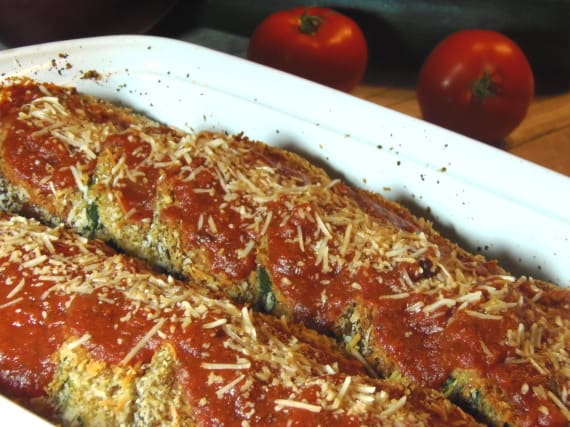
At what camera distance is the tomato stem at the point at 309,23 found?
313 centimetres

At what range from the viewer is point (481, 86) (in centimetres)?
282

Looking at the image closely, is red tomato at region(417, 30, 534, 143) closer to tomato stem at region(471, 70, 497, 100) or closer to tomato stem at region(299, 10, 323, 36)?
tomato stem at region(471, 70, 497, 100)

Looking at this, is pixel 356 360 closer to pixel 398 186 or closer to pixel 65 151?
pixel 398 186

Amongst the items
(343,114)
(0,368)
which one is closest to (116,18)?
(343,114)

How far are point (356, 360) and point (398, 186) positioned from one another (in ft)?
2.25

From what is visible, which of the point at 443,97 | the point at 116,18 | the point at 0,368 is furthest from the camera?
the point at 116,18

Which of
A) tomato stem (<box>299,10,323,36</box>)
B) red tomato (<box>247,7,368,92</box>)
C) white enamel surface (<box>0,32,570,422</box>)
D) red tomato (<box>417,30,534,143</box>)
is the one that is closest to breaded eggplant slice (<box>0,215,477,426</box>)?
white enamel surface (<box>0,32,570,422</box>)

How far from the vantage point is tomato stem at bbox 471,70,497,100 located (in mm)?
2807

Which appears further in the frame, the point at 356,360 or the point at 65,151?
the point at 65,151

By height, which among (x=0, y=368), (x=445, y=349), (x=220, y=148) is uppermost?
(x=220, y=148)

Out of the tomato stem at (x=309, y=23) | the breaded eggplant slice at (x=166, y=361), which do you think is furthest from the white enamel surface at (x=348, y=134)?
the tomato stem at (x=309, y=23)

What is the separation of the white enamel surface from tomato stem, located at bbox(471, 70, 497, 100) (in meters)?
0.80

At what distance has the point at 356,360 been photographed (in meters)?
1.68

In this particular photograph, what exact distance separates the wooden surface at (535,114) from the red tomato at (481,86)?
0.12 meters
